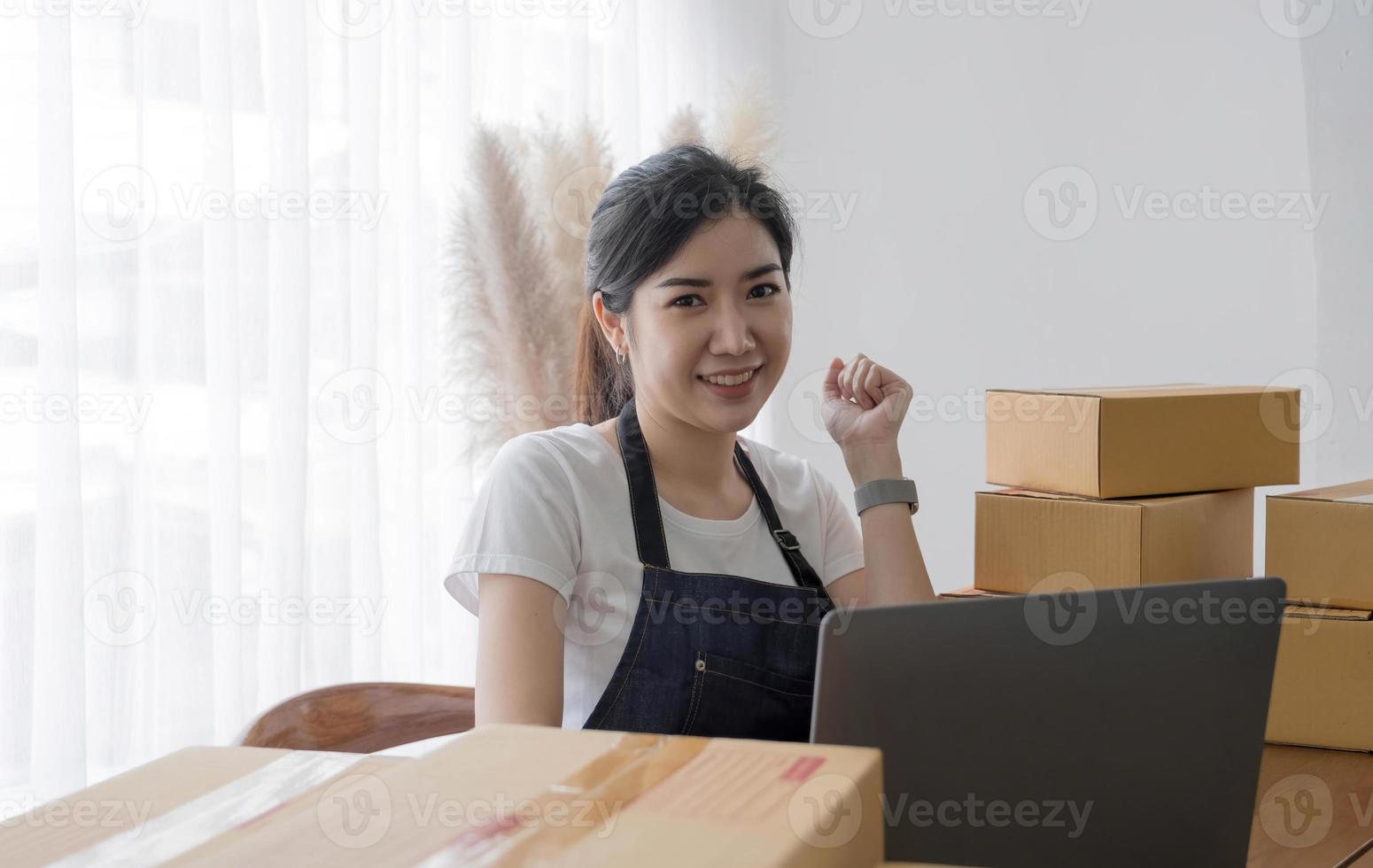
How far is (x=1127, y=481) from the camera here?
4.60 feet

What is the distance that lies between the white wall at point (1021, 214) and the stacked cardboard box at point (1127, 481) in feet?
4.08

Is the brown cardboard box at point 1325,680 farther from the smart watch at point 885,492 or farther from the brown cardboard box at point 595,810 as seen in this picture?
the brown cardboard box at point 595,810

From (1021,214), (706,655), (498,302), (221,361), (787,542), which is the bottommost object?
(706,655)

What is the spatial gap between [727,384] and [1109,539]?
478mm

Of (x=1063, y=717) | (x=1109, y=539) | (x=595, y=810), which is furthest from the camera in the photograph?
(x=1109, y=539)

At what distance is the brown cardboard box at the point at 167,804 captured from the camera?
1.49ft

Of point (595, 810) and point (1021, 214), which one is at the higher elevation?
point (1021, 214)

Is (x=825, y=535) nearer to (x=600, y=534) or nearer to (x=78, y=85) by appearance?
(x=600, y=534)

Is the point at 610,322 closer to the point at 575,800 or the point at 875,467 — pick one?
the point at 875,467

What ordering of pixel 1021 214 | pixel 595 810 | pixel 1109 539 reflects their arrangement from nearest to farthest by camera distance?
pixel 595 810
pixel 1109 539
pixel 1021 214

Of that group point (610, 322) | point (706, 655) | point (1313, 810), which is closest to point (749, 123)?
point (610, 322)

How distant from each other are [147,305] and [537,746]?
1438 millimetres

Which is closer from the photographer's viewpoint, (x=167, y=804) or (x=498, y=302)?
(x=167, y=804)

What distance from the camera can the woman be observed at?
53.2 inches
